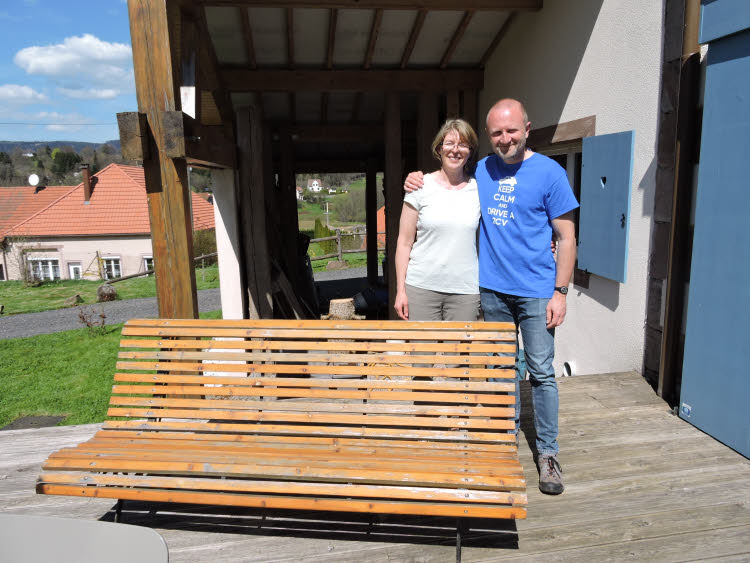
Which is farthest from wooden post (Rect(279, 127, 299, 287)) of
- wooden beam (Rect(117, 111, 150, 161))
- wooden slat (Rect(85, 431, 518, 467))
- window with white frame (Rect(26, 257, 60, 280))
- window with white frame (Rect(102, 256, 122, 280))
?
window with white frame (Rect(26, 257, 60, 280))

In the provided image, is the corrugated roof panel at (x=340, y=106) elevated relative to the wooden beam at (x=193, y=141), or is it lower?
elevated

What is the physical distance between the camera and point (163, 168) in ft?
11.1

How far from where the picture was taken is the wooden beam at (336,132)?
9445mm

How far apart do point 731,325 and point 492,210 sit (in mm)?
1512

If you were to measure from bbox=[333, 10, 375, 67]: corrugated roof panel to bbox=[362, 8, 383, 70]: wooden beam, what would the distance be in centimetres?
6

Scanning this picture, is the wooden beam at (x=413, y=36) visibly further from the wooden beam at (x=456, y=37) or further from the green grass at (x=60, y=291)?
the green grass at (x=60, y=291)

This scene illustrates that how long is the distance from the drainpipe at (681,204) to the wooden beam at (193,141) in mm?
3075

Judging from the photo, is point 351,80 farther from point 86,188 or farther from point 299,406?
point 86,188

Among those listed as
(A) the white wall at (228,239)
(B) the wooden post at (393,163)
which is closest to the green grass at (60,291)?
(A) the white wall at (228,239)

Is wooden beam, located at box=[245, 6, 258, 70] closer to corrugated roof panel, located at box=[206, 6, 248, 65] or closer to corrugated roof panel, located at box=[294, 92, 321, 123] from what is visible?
corrugated roof panel, located at box=[206, 6, 248, 65]

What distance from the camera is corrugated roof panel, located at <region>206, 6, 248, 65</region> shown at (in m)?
5.48

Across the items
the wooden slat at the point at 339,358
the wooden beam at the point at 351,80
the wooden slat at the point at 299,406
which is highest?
the wooden beam at the point at 351,80

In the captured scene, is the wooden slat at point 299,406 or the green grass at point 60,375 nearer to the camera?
the wooden slat at point 299,406

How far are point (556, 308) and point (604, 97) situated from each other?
2.69 metres
